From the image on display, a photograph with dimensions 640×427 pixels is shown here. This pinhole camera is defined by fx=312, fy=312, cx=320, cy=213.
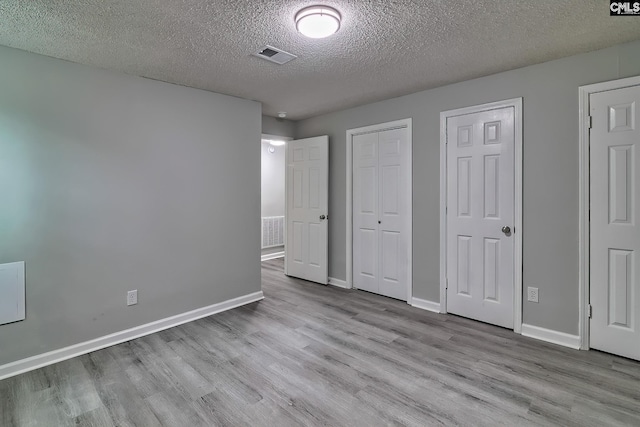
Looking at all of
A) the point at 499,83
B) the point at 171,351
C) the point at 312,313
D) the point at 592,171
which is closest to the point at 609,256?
the point at 592,171

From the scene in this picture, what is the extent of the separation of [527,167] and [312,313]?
100 inches

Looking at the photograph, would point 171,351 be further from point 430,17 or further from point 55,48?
point 430,17

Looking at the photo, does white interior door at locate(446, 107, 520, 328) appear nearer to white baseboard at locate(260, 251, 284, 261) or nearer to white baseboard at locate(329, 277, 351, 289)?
white baseboard at locate(329, 277, 351, 289)

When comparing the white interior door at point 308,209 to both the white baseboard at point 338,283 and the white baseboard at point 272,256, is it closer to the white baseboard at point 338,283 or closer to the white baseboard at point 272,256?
the white baseboard at point 338,283

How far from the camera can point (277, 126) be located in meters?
4.74

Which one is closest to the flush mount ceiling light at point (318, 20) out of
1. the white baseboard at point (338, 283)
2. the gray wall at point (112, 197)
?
the gray wall at point (112, 197)

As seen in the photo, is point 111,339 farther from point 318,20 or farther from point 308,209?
point 318,20

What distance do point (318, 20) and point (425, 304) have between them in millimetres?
2995

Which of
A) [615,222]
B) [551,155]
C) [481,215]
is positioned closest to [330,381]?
[481,215]

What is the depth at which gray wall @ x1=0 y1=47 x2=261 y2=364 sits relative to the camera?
7.87ft

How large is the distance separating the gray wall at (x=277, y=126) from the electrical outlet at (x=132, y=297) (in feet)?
8.86

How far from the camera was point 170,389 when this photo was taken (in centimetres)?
211

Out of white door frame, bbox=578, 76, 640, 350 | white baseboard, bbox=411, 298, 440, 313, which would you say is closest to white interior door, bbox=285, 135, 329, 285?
white baseboard, bbox=411, 298, 440, 313

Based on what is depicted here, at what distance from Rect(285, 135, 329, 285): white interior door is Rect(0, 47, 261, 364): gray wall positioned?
111 cm
